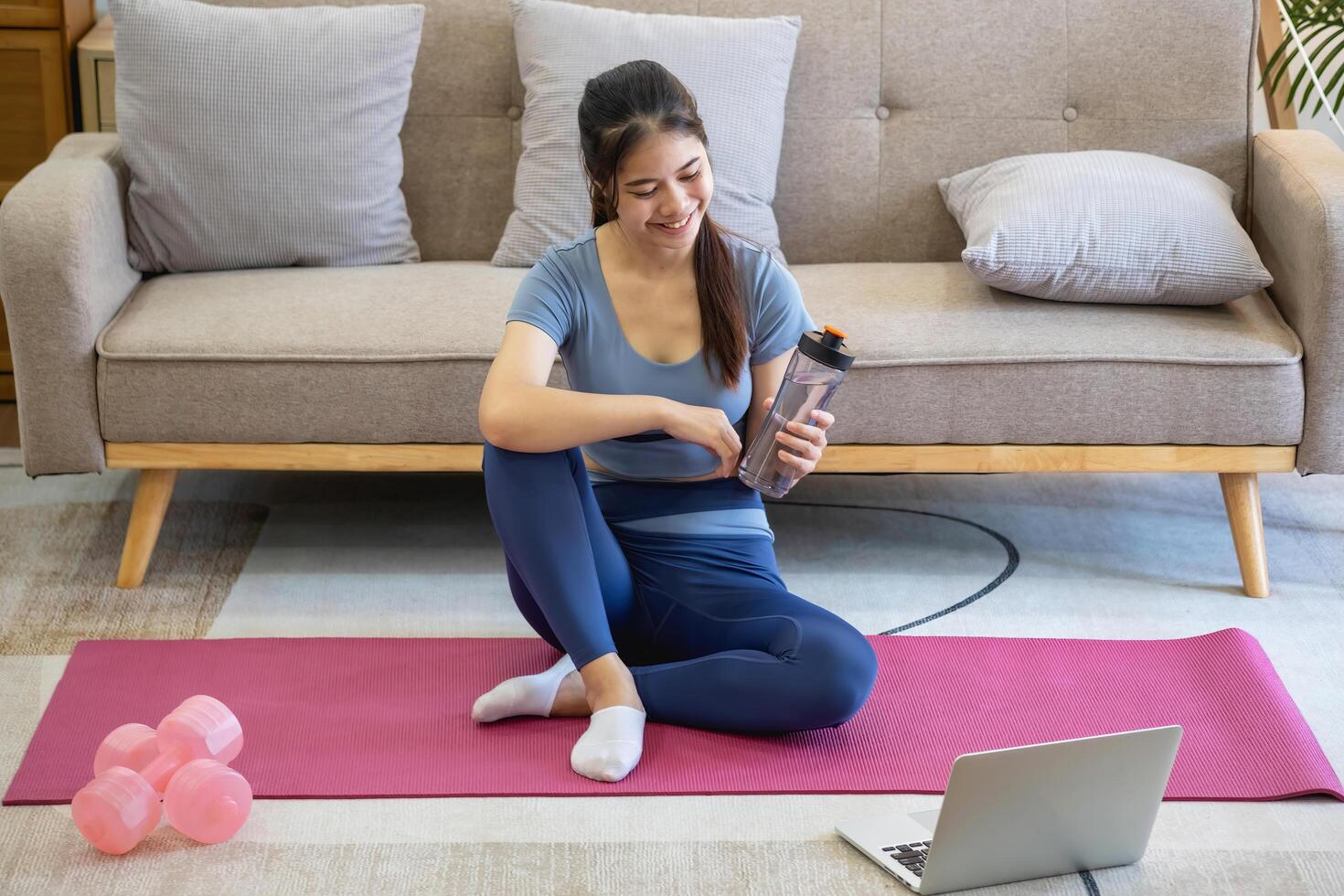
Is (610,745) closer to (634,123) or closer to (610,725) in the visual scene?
(610,725)

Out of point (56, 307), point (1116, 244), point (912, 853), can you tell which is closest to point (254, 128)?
point (56, 307)

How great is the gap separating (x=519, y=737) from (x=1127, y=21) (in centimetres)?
174

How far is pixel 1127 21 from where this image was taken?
2.61 meters

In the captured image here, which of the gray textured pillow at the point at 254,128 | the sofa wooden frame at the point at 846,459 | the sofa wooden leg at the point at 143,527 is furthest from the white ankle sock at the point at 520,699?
the gray textured pillow at the point at 254,128

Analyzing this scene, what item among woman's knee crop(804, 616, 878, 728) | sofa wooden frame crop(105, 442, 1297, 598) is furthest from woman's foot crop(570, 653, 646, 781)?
sofa wooden frame crop(105, 442, 1297, 598)

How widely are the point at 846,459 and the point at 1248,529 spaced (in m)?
0.64

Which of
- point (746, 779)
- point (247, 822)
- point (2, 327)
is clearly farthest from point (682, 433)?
point (2, 327)

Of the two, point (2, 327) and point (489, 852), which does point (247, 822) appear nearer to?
point (489, 852)

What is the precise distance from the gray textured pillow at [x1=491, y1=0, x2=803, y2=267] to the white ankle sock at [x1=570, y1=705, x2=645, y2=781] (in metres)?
1.04

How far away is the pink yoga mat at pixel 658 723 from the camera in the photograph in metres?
1.66

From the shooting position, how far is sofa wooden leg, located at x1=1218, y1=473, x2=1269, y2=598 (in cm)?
222

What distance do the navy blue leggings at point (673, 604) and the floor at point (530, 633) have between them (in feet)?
0.44

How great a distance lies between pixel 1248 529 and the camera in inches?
88.2

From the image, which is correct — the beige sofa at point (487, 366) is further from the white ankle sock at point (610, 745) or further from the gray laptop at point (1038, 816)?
the gray laptop at point (1038, 816)
